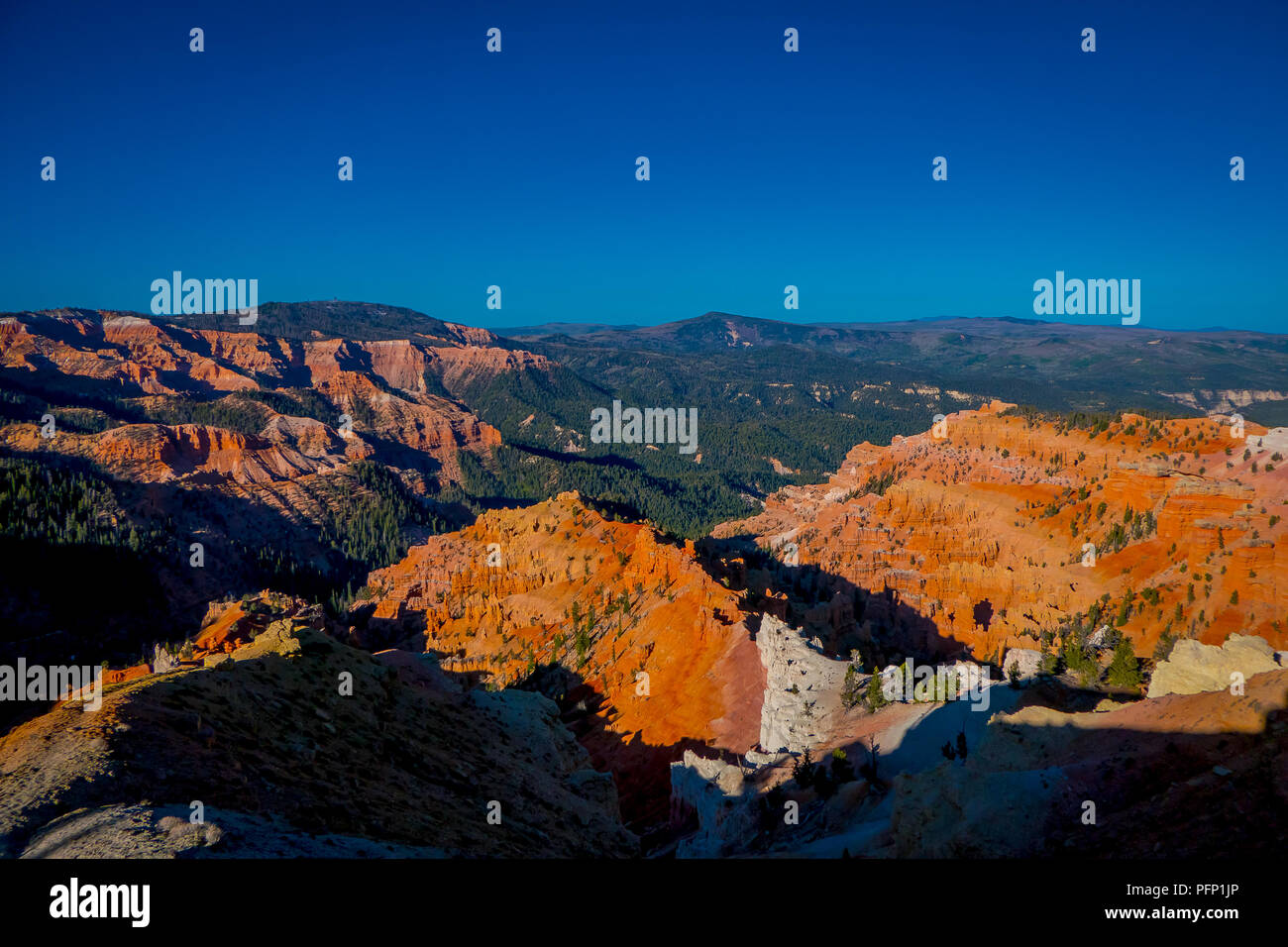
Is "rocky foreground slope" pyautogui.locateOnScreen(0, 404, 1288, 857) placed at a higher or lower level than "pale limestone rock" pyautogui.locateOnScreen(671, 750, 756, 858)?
higher

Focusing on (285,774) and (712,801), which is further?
(712,801)

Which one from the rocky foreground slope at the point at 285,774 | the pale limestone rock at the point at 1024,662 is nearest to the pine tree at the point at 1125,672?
the pale limestone rock at the point at 1024,662

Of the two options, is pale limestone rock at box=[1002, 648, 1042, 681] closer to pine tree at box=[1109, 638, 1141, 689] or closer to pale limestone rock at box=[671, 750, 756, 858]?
pine tree at box=[1109, 638, 1141, 689]

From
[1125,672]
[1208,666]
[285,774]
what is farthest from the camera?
[1125,672]

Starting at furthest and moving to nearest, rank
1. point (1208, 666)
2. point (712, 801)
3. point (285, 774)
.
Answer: point (712, 801)
point (1208, 666)
point (285, 774)

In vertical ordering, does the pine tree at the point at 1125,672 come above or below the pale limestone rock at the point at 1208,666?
below

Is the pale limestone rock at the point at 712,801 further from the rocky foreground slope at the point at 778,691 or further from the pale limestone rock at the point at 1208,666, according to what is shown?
the pale limestone rock at the point at 1208,666

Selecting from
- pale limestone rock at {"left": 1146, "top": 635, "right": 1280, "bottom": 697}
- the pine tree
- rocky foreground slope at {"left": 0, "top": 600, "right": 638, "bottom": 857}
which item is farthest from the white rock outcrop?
pale limestone rock at {"left": 1146, "top": 635, "right": 1280, "bottom": 697}

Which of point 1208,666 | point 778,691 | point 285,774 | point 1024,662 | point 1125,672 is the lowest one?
point 778,691

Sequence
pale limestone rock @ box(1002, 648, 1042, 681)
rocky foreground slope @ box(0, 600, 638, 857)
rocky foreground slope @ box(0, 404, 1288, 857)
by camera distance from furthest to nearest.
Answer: pale limestone rock @ box(1002, 648, 1042, 681), rocky foreground slope @ box(0, 404, 1288, 857), rocky foreground slope @ box(0, 600, 638, 857)

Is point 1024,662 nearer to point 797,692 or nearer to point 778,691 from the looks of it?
point 797,692

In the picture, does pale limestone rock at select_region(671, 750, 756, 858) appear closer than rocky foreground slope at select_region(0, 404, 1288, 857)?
No

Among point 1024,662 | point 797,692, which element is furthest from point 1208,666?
point 797,692
